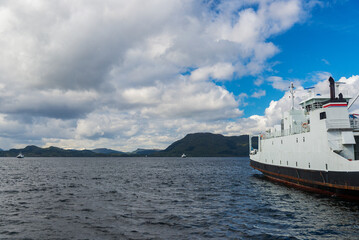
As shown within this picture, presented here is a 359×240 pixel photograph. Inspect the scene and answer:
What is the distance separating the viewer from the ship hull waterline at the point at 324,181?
2562cm

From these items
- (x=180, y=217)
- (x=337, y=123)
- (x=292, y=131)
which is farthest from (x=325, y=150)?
(x=180, y=217)

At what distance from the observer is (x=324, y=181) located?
29031 millimetres

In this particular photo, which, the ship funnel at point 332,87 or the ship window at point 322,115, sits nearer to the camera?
the ship window at point 322,115

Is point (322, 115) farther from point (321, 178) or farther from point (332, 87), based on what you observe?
point (321, 178)

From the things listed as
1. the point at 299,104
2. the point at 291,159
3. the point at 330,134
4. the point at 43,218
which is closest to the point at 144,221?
the point at 43,218

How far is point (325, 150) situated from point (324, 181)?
3778 mm

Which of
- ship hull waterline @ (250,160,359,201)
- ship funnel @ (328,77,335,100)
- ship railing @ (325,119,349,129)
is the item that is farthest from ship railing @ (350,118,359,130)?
ship hull waterline @ (250,160,359,201)

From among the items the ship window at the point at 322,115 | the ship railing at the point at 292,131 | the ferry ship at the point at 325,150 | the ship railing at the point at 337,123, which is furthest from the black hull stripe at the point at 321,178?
the ship window at the point at 322,115

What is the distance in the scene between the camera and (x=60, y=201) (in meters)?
30.2

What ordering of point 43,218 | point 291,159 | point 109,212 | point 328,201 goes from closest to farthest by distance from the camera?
point 43,218
point 109,212
point 328,201
point 291,159

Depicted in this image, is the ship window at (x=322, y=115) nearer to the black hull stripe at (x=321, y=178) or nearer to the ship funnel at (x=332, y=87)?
the ship funnel at (x=332, y=87)

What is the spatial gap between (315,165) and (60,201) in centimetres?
3277

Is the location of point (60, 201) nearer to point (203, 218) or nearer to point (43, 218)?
point (43, 218)

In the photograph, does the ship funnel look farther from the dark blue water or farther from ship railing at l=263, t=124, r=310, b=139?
the dark blue water
